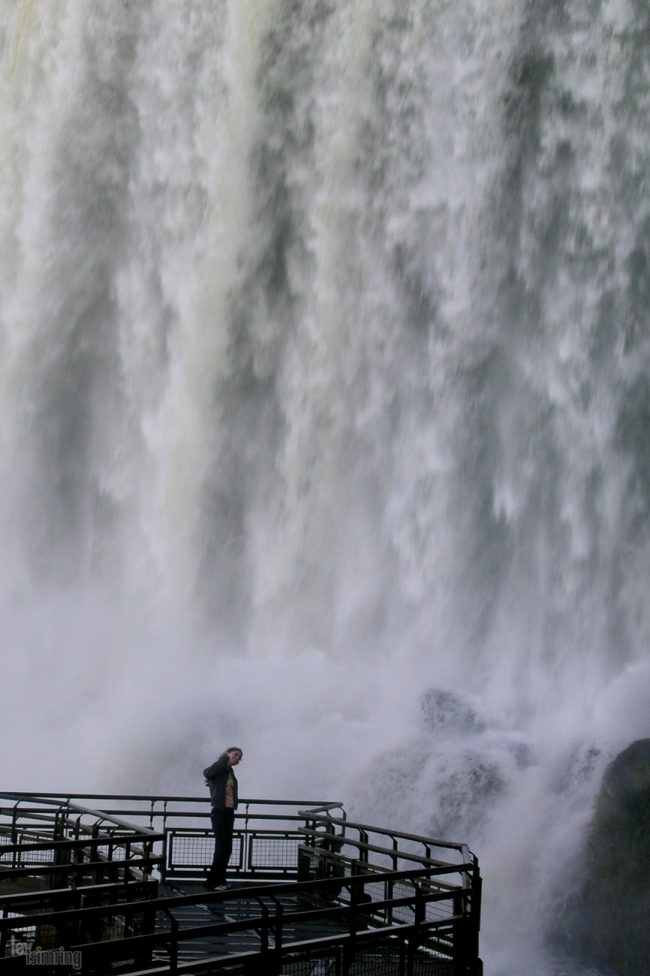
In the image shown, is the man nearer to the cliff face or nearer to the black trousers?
the black trousers

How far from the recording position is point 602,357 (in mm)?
29562

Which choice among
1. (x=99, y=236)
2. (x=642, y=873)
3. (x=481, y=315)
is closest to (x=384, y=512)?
(x=481, y=315)

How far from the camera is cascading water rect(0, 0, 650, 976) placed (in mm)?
28172

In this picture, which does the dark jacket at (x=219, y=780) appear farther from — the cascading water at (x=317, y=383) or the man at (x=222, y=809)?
the cascading water at (x=317, y=383)

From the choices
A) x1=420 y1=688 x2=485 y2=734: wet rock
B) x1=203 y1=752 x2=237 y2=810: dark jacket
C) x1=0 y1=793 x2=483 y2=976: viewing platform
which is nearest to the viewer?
x1=0 y1=793 x2=483 y2=976: viewing platform

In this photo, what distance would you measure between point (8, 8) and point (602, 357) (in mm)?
23779

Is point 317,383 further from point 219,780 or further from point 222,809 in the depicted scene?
point 222,809

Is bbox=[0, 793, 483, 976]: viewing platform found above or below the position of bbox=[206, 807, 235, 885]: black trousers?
below

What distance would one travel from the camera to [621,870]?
678 inches

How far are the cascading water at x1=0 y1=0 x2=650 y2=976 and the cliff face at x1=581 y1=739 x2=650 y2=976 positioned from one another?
5502 millimetres

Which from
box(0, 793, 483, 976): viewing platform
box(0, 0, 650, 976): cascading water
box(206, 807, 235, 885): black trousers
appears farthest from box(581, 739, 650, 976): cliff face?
box(206, 807, 235, 885): black trousers

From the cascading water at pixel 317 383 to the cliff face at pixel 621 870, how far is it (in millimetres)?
5502

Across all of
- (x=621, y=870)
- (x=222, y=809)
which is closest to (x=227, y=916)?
(x=222, y=809)

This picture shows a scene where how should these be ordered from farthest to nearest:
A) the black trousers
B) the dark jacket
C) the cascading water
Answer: the cascading water < the dark jacket < the black trousers
